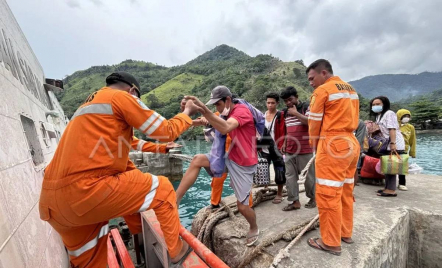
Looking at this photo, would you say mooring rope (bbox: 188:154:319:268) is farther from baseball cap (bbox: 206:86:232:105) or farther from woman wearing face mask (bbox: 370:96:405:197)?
baseball cap (bbox: 206:86:232:105)

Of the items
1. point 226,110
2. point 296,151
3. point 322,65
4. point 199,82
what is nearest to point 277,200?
→ point 296,151

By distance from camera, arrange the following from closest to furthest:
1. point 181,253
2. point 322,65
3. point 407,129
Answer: point 181,253, point 322,65, point 407,129

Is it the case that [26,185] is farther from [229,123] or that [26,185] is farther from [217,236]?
[217,236]

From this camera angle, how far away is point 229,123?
2457 mm

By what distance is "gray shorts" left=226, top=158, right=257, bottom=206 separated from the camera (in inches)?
105

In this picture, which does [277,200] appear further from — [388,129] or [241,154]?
[388,129]

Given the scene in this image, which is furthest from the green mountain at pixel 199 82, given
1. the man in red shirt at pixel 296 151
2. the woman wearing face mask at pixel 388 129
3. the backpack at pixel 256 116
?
the backpack at pixel 256 116

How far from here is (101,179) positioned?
161 centimetres

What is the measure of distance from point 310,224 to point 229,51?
170 metres

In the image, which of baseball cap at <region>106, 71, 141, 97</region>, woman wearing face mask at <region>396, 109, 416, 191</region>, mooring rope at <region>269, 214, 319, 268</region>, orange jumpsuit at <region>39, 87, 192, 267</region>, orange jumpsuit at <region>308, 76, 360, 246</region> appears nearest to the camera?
orange jumpsuit at <region>39, 87, 192, 267</region>

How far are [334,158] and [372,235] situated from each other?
127 cm

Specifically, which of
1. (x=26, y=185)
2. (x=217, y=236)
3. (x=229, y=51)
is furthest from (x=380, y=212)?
(x=229, y=51)

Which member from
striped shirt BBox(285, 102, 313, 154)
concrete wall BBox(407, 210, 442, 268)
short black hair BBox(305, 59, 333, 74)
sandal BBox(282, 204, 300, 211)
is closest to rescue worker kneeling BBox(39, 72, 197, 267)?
short black hair BBox(305, 59, 333, 74)

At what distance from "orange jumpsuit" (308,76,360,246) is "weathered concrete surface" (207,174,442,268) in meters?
0.26
